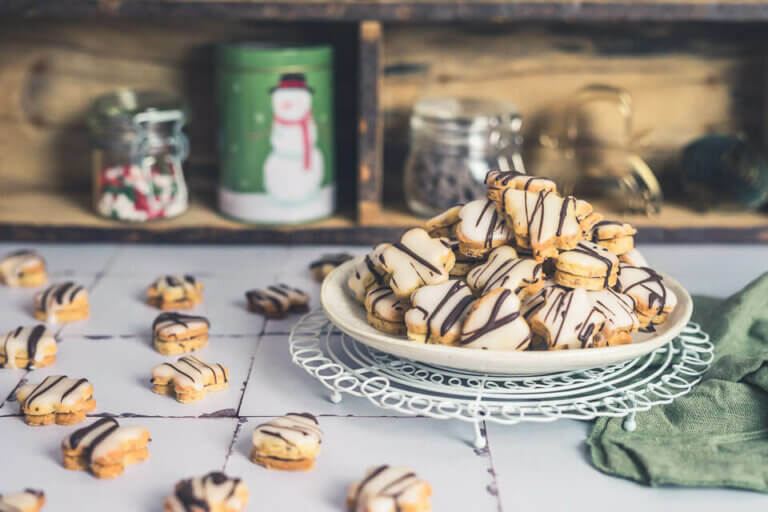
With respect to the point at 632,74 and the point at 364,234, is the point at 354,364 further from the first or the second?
the point at 632,74

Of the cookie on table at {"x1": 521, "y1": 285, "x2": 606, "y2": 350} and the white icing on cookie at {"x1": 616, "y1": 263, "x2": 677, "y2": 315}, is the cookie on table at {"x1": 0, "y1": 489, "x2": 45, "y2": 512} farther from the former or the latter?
the white icing on cookie at {"x1": 616, "y1": 263, "x2": 677, "y2": 315}

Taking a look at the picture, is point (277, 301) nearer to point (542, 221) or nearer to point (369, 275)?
point (369, 275)

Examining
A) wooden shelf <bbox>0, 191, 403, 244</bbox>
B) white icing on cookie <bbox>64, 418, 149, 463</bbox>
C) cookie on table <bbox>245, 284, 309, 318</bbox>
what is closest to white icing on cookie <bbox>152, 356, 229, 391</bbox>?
white icing on cookie <bbox>64, 418, 149, 463</bbox>

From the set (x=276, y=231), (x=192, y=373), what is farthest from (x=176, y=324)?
(x=276, y=231)

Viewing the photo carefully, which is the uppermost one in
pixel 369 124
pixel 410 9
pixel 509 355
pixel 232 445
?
pixel 410 9

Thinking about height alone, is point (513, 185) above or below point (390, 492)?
above

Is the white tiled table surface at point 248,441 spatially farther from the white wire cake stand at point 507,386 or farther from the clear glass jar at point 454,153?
the clear glass jar at point 454,153

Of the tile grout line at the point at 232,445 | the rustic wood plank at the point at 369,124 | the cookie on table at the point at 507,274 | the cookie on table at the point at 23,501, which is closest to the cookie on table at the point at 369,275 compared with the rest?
the cookie on table at the point at 507,274
